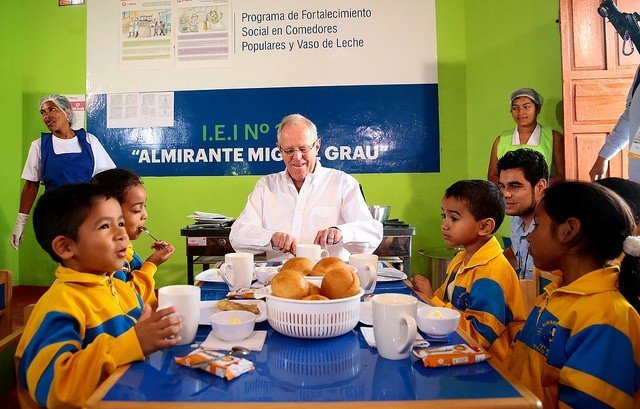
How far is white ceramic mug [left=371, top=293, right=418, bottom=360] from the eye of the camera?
85 centimetres

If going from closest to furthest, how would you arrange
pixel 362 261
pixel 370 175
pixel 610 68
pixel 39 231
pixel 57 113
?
1. pixel 39 231
2. pixel 362 261
3. pixel 610 68
4. pixel 57 113
5. pixel 370 175

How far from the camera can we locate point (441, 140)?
3.96 meters

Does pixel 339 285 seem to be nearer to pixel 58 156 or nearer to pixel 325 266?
pixel 325 266

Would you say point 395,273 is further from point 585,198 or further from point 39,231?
point 39,231

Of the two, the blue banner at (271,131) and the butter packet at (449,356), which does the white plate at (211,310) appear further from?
the blue banner at (271,131)

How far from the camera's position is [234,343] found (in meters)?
0.96

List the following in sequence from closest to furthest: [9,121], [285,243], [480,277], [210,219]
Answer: [480,277]
[285,243]
[210,219]
[9,121]

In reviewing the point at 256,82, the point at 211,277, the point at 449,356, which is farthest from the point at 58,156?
the point at 449,356

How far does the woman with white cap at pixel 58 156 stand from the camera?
12.3 feet

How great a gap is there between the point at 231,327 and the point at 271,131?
3206 millimetres

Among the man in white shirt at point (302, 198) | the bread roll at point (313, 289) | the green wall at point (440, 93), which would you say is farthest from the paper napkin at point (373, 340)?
the green wall at point (440, 93)

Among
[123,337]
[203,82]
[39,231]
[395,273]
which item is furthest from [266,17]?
[123,337]

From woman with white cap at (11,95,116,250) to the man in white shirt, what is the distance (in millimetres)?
2056

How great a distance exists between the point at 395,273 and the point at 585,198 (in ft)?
2.44
